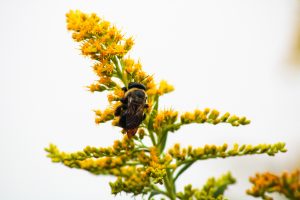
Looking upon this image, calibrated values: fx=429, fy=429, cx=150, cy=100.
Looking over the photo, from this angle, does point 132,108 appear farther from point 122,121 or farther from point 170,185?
point 170,185

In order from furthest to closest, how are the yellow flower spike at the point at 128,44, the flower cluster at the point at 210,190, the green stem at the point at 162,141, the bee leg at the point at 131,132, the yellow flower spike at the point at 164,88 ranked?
the yellow flower spike at the point at 128,44
the yellow flower spike at the point at 164,88
the bee leg at the point at 131,132
the green stem at the point at 162,141
the flower cluster at the point at 210,190

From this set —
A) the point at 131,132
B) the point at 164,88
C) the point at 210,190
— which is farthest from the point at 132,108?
the point at 210,190

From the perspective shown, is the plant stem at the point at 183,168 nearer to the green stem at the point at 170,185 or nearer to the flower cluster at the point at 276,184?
the green stem at the point at 170,185

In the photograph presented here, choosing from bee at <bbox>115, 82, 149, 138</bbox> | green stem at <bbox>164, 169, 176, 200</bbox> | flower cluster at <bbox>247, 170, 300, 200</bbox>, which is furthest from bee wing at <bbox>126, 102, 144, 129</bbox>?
flower cluster at <bbox>247, 170, 300, 200</bbox>

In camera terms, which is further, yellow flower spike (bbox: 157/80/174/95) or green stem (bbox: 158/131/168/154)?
yellow flower spike (bbox: 157/80/174/95)

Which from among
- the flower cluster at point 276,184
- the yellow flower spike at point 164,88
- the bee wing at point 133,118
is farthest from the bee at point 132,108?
the flower cluster at point 276,184

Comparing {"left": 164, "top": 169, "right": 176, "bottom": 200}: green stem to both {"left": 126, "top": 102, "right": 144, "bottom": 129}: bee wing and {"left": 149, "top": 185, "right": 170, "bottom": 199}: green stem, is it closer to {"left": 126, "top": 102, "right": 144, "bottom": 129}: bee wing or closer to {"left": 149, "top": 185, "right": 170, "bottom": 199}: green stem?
{"left": 149, "top": 185, "right": 170, "bottom": 199}: green stem
